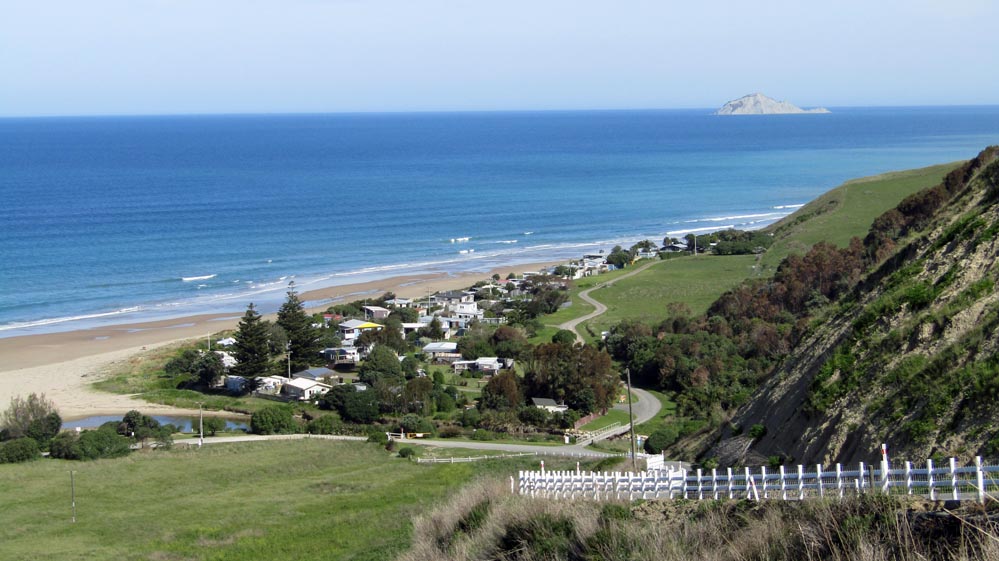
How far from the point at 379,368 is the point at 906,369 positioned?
3223 centimetres

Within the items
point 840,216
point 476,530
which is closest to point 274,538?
point 476,530

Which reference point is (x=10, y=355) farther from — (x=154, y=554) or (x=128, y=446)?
(x=154, y=554)

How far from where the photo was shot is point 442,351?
170 feet

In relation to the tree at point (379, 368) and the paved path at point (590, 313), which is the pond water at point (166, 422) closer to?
the tree at point (379, 368)

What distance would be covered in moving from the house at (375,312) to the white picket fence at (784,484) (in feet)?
138

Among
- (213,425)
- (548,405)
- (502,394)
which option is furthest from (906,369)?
(213,425)

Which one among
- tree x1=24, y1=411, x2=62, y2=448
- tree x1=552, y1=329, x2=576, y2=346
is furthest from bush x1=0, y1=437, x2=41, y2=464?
tree x1=552, y1=329, x2=576, y2=346

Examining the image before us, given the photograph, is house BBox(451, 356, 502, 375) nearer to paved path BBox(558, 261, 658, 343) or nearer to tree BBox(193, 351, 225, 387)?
paved path BBox(558, 261, 658, 343)

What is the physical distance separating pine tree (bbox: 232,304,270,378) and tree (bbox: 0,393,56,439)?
9.98 m

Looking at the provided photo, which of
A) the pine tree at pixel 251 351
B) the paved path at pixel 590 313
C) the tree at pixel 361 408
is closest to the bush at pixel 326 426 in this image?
the tree at pixel 361 408

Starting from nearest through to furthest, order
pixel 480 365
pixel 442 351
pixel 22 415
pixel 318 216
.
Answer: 1. pixel 22 415
2. pixel 480 365
3. pixel 442 351
4. pixel 318 216

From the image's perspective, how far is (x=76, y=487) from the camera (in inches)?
1168

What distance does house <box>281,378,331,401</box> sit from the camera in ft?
150

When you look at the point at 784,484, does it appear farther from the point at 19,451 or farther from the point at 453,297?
the point at 453,297
